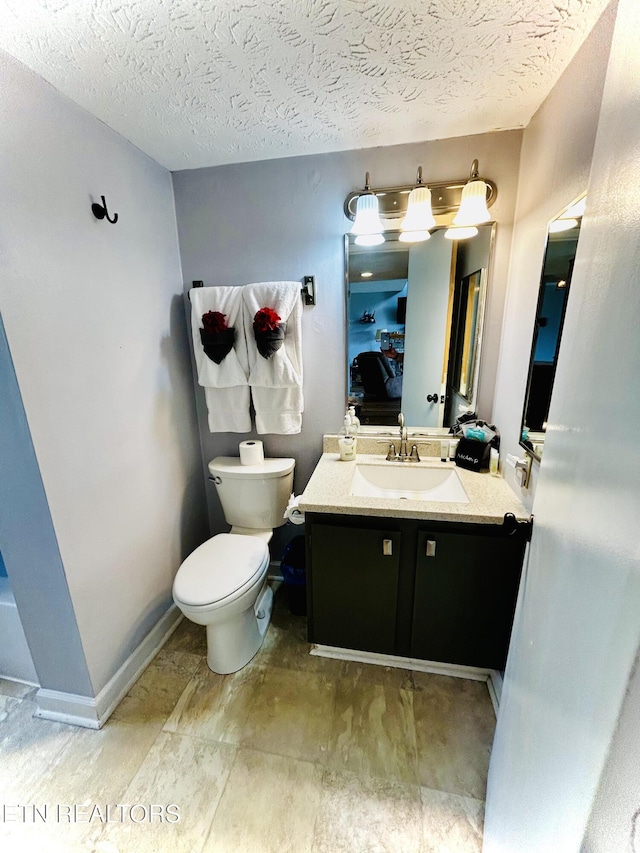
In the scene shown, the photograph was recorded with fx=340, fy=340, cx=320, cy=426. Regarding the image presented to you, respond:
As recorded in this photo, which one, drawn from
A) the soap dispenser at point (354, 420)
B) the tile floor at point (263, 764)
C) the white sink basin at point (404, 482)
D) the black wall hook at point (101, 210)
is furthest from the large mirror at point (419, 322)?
the tile floor at point (263, 764)

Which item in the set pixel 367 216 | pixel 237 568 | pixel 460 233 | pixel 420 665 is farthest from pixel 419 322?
pixel 420 665

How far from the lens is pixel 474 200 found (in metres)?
1.33

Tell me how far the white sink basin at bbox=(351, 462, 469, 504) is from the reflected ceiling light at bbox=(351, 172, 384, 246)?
3.44 feet

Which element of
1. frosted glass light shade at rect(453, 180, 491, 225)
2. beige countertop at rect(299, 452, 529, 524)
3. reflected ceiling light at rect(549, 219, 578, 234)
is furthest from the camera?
frosted glass light shade at rect(453, 180, 491, 225)

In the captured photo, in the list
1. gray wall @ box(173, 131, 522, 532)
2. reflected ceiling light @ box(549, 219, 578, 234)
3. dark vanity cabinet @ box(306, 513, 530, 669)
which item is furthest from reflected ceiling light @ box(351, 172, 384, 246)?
dark vanity cabinet @ box(306, 513, 530, 669)

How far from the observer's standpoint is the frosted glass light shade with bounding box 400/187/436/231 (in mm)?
1369

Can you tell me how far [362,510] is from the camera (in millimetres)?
1271

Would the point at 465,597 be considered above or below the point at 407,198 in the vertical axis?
below

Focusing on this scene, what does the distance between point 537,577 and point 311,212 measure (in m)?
1.65

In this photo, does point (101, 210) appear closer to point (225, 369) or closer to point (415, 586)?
point (225, 369)

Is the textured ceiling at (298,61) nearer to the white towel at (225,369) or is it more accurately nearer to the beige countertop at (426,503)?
the white towel at (225,369)

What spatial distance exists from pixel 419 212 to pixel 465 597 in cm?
154

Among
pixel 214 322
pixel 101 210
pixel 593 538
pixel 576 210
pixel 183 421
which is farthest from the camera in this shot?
pixel 183 421

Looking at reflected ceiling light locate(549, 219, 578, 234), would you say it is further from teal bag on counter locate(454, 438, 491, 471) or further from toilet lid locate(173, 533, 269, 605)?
toilet lid locate(173, 533, 269, 605)
